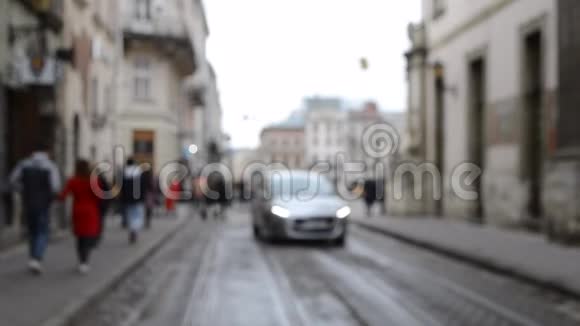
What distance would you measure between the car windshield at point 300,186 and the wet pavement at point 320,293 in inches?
91.4

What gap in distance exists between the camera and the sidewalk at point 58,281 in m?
7.36

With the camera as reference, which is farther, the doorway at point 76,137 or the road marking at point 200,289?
the doorway at point 76,137

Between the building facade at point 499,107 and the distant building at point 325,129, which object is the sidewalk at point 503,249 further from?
the distant building at point 325,129

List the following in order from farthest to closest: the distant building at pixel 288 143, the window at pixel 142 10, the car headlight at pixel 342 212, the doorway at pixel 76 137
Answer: the distant building at pixel 288 143, the window at pixel 142 10, the doorway at pixel 76 137, the car headlight at pixel 342 212

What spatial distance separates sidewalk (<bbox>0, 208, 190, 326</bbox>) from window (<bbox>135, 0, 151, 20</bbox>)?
929 inches

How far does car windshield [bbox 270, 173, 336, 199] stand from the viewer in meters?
16.9

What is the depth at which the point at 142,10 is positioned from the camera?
37781 millimetres

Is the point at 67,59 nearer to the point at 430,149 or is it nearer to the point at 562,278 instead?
the point at 562,278

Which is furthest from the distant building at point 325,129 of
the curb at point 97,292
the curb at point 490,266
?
the curb at point 97,292

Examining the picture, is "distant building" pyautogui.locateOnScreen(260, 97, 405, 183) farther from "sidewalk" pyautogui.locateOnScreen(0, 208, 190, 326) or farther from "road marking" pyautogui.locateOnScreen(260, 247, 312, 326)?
"road marking" pyautogui.locateOnScreen(260, 247, 312, 326)

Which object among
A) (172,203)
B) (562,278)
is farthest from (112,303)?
(172,203)

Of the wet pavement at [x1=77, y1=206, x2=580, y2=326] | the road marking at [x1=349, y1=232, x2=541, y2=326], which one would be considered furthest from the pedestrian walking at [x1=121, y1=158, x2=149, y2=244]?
the road marking at [x1=349, y1=232, x2=541, y2=326]

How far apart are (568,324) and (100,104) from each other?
731 inches

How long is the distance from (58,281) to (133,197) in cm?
565
